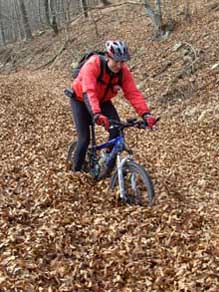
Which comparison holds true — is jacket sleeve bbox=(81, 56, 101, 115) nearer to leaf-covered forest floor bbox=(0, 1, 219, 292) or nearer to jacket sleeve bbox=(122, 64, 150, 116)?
jacket sleeve bbox=(122, 64, 150, 116)

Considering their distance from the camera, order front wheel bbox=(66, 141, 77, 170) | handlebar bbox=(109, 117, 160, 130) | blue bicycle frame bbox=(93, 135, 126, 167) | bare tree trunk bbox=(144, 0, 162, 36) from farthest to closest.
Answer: bare tree trunk bbox=(144, 0, 162, 36) < front wheel bbox=(66, 141, 77, 170) < blue bicycle frame bbox=(93, 135, 126, 167) < handlebar bbox=(109, 117, 160, 130)

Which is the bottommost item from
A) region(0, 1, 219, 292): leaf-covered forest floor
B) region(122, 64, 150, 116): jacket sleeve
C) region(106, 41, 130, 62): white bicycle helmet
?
region(0, 1, 219, 292): leaf-covered forest floor

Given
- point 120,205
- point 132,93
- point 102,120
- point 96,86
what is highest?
point 96,86

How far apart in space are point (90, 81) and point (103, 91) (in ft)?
1.28

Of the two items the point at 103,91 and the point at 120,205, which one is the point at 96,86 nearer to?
the point at 103,91

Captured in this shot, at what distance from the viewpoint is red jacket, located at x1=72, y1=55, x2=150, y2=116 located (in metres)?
7.13

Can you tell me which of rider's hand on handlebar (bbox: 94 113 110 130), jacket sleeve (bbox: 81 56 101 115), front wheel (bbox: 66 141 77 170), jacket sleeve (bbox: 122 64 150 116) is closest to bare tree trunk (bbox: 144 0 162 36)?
front wheel (bbox: 66 141 77 170)

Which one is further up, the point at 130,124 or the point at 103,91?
the point at 103,91

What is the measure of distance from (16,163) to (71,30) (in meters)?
26.8

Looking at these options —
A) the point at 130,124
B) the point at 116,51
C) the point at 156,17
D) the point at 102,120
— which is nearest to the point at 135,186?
the point at 130,124

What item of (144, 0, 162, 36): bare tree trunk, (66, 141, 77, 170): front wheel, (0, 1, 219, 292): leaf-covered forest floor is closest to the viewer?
(0, 1, 219, 292): leaf-covered forest floor

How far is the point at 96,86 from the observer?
732 centimetres

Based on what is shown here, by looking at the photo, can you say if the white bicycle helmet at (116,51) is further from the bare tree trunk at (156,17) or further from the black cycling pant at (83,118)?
the bare tree trunk at (156,17)

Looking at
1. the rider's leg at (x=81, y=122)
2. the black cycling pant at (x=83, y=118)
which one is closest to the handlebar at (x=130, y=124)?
the black cycling pant at (x=83, y=118)
